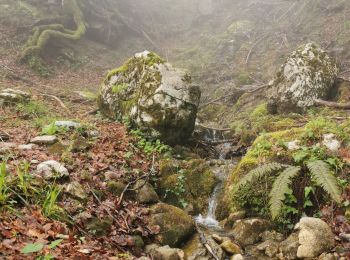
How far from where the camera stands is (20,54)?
15.2 meters

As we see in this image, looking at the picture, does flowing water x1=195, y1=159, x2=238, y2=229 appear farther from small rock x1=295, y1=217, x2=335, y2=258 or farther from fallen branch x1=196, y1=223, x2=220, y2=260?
small rock x1=295, y1=217, x2=335, y2=258

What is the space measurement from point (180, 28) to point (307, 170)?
21.2 meters

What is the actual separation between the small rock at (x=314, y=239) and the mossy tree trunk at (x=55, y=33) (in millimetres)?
14256

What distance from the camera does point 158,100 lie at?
779cm

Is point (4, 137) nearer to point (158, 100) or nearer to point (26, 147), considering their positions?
point (26, 147)

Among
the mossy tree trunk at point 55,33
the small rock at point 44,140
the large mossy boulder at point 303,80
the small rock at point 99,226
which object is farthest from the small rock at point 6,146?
the mossy tree trunk at point 55,33

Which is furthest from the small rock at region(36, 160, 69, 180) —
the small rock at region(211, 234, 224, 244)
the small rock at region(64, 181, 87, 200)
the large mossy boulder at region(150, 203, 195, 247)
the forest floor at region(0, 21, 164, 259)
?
the small rock at region(211, 234, 224, 244)

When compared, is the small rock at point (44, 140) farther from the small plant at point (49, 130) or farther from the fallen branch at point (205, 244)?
the fallen branch at point (205, 244)

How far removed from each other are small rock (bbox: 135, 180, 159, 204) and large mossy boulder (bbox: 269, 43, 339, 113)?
5.67 metres

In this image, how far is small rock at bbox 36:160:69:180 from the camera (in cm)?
486

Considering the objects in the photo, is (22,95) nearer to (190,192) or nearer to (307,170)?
(190,192)

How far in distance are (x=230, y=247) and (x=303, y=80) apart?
6.39 m

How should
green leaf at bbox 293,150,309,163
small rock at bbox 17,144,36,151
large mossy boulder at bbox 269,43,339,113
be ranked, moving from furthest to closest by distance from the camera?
1. large mossy boulder at bbox 269,43,339,113
2. small rock at bbox 17,144,36,151
3. green leaf at bbox 293,150,309,163

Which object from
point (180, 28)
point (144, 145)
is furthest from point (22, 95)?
point (180, 28)
